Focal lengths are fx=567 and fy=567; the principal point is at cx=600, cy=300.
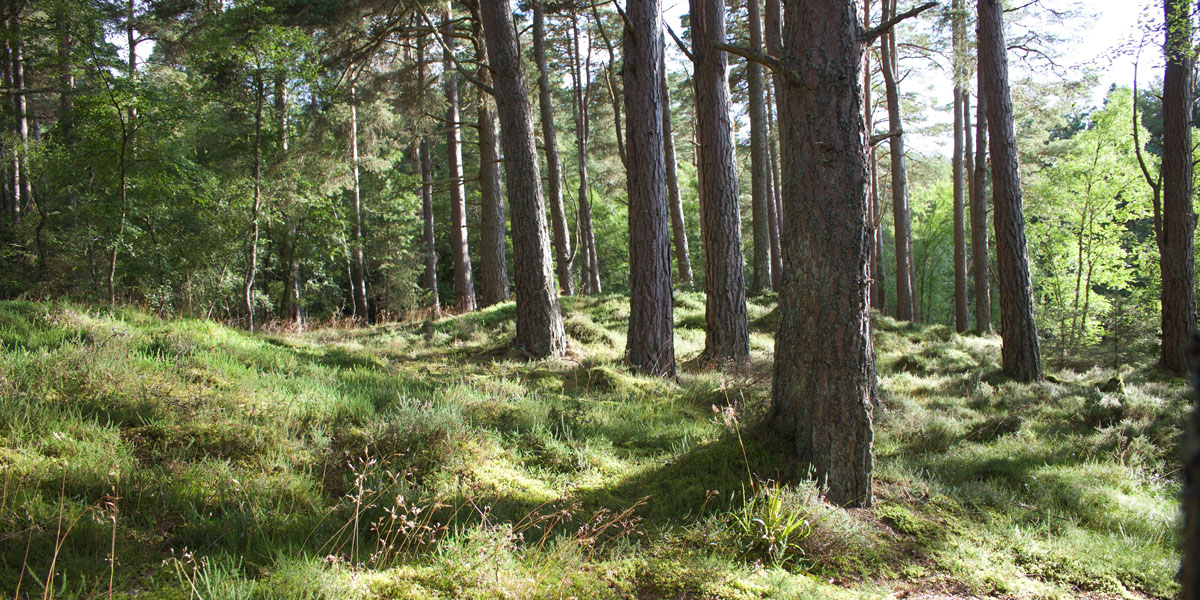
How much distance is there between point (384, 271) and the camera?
23391 mm

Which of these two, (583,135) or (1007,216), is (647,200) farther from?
(583,135)

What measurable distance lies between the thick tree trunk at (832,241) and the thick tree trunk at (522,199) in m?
5.19

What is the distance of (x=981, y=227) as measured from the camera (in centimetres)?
1423

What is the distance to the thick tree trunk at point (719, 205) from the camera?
8.48 m

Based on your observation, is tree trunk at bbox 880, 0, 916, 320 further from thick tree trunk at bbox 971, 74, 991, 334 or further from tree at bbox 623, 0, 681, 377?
tree at bbox 623, 0, 681, 377

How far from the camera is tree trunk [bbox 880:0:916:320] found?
16.0m

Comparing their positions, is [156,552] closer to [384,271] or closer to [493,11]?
[493,11]

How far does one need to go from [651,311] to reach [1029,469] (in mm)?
4458

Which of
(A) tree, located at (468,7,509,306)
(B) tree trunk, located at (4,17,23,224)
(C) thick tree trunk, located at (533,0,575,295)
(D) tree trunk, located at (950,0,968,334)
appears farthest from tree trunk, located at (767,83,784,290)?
(B) tree trunk, located at (4,17,23,224)

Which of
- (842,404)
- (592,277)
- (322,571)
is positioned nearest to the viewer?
(322,571)

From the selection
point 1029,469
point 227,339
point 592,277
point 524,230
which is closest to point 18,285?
point 227,339

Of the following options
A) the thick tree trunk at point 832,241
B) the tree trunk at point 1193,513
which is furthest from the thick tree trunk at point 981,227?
the tree trunk at point 1193,513

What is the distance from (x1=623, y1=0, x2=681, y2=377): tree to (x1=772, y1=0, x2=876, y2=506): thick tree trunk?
4.03 meters

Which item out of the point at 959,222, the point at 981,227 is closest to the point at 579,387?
the point at 981,227
